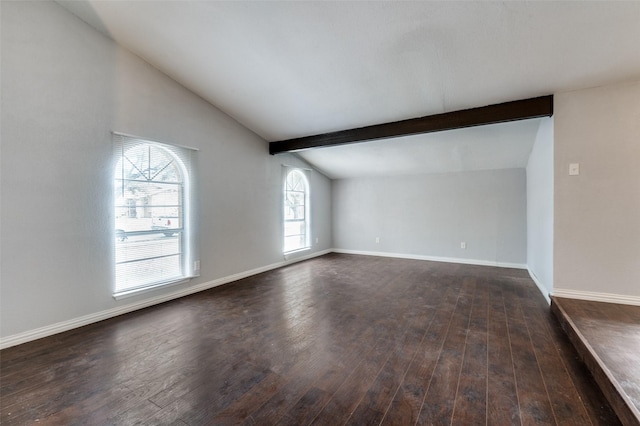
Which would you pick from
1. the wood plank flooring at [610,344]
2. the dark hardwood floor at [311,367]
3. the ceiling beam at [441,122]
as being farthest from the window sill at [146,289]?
the wood plank flooring at [610,344]

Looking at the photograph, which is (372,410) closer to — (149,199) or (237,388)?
(237,388)

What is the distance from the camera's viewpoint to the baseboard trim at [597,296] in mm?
2645

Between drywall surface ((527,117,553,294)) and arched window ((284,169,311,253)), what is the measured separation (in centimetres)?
417

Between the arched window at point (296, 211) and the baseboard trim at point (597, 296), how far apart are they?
4297 mm

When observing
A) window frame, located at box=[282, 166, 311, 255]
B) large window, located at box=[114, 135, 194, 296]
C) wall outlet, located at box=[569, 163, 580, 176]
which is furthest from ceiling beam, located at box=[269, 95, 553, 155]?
large window, located at box=[114, 135, 194, 296]

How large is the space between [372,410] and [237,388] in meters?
0.86

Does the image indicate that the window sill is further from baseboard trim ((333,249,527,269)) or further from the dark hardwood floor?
baseboard trim ((333,249,527,269))

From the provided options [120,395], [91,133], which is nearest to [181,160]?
[91,133]

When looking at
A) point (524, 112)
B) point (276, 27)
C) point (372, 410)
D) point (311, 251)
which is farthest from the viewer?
point (311, 251)

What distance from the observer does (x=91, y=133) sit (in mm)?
2760

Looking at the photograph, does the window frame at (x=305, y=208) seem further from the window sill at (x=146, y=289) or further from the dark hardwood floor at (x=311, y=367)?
the dark hardwood floor at (x=311, y=367)

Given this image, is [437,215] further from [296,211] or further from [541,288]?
[296,211]

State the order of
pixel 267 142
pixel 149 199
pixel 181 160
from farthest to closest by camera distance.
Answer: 1. pixel 267 142
2. pixel 181 160
3. pixel 149 199

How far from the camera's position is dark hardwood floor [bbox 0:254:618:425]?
150 centimetres
